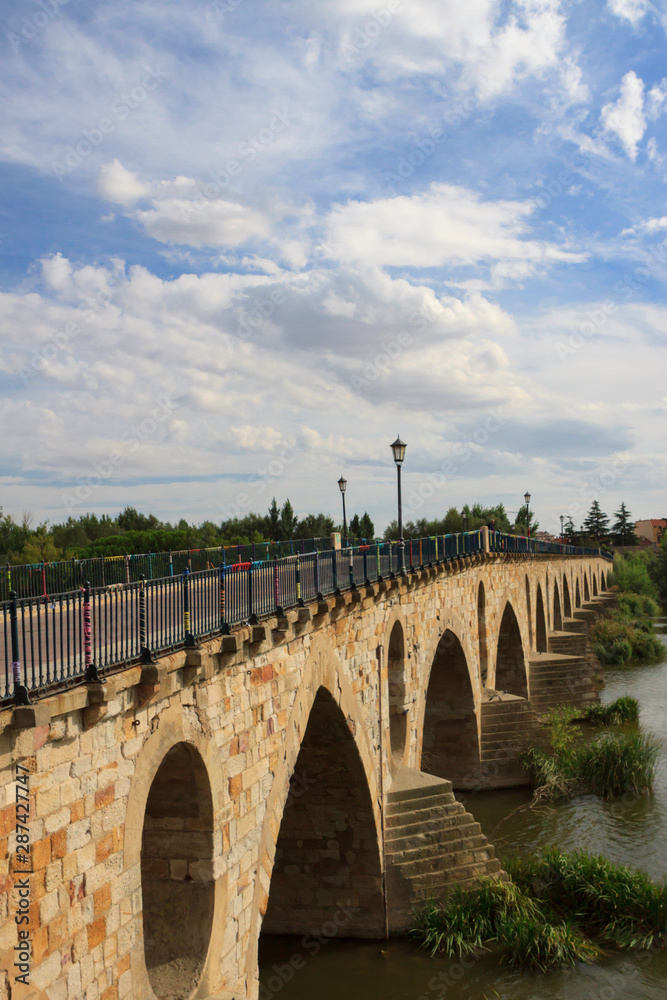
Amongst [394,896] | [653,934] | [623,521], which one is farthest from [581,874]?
[623,521]

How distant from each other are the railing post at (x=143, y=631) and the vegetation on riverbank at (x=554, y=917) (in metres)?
9.06

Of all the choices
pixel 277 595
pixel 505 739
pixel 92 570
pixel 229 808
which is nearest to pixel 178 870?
pixel 229 808

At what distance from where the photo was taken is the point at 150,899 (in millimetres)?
7562

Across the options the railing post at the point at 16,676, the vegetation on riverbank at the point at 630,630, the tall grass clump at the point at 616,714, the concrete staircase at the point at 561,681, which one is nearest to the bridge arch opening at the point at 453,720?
the tall grass clump at the point at 616,714

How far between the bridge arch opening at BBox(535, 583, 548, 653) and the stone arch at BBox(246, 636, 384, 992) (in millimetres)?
24484

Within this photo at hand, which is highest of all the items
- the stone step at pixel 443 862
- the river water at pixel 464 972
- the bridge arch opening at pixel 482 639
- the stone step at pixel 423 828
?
the bridge arch opening at pixel 482 639

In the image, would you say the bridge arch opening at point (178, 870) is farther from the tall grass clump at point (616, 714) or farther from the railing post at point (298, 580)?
the tall grass clump at point (616, 714)

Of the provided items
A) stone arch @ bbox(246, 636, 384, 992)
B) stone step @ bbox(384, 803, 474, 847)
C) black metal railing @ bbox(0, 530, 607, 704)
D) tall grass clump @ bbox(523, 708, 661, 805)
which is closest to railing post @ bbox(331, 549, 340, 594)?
black metal railing @ bbox(0, 530, 607, 704)

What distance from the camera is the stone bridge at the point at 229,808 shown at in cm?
494

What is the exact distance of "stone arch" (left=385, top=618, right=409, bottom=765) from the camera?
15508mm

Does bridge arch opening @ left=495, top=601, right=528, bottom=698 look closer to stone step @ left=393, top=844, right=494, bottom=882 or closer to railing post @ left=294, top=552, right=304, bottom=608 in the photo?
stone step @ left=393, top=844, right=494, bottom=882

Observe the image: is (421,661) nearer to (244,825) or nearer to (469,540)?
(469,540)

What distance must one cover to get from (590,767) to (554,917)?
715 cm

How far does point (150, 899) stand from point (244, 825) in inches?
42.6
